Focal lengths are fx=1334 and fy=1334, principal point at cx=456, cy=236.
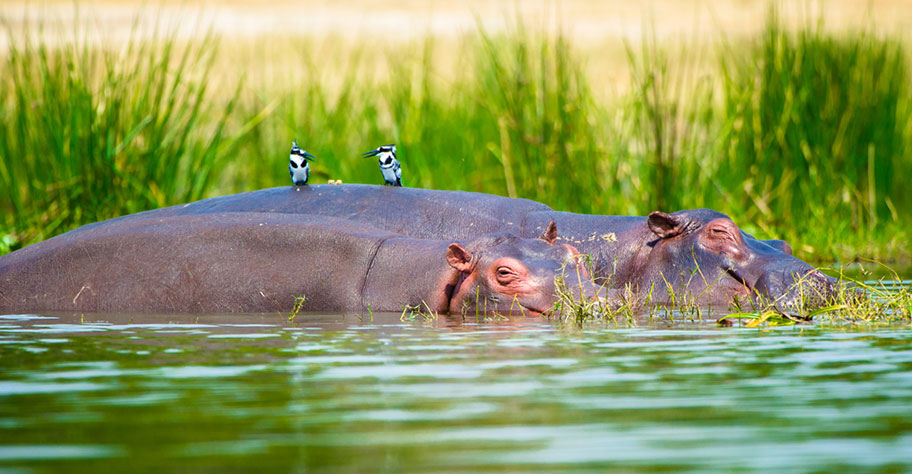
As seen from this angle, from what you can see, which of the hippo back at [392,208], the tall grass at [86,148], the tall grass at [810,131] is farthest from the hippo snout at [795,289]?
the tall grass at [86,148]

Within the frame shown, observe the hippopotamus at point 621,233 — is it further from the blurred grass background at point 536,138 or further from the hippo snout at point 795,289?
the blurred grass background at point 536,138

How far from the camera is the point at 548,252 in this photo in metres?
5.93

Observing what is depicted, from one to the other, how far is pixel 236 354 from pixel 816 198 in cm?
622

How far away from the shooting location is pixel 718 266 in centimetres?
641

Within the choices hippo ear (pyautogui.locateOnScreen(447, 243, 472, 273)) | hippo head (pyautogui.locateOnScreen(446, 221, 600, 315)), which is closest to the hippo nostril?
hippo head (pyautogui.locateOnScreen(446, 221, 600, 315))

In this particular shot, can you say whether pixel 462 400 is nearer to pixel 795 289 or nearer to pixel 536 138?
pixel 795 289

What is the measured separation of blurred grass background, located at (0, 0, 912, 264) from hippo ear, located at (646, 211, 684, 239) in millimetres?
1999

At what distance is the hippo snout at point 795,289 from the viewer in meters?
5.73

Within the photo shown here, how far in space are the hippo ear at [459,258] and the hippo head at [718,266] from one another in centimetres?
89

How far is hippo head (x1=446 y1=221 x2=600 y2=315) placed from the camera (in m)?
5.68

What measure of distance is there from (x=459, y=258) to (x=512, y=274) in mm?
277

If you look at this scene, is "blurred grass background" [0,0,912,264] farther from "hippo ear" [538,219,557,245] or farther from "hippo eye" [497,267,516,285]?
"hippo eye" [497,267,516,285]

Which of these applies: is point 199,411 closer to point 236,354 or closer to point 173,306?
point 236,354

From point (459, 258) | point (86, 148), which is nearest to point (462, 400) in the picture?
point (459, 258)
